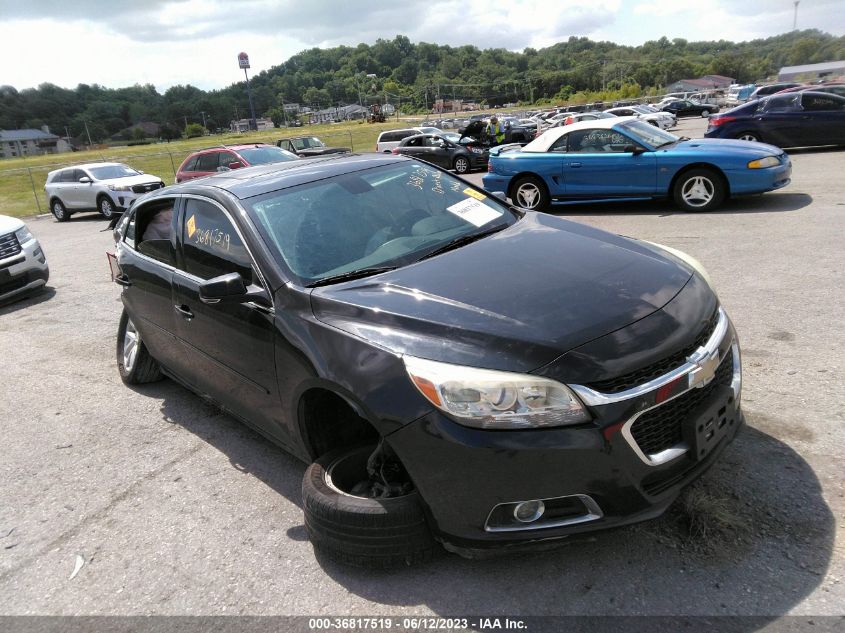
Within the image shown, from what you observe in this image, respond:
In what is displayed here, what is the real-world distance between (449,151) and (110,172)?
1051cm

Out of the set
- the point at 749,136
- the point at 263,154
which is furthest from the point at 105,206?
the point at 749,136

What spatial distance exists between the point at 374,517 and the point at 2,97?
15853 centimetres

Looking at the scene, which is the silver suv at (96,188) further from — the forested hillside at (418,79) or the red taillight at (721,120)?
the forested hillside at (418,79)

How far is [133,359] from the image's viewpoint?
5.12 m

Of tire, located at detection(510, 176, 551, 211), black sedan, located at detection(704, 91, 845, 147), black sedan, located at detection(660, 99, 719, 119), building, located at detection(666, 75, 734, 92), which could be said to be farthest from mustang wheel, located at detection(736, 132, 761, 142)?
building, located at detection(666, 75, 734, 92)

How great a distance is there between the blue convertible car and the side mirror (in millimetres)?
8365

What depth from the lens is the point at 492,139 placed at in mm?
21906

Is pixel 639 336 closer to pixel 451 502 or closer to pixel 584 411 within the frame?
pixel 584 411

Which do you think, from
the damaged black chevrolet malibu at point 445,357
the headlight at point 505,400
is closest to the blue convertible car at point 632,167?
the damaged black chevrolet malibu at point 445,357

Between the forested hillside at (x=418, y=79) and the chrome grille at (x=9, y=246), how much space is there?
104187 millimetres

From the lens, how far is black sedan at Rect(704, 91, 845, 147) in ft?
50.6

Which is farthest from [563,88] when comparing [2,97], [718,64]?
[2,97]

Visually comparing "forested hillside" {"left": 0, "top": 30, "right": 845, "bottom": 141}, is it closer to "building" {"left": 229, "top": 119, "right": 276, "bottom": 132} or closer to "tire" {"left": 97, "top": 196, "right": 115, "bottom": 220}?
"building" {"left": 229, "top": 119, "right": 276, "bottom": 132}

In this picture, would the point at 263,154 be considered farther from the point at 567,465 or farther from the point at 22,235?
the point at 567,465
